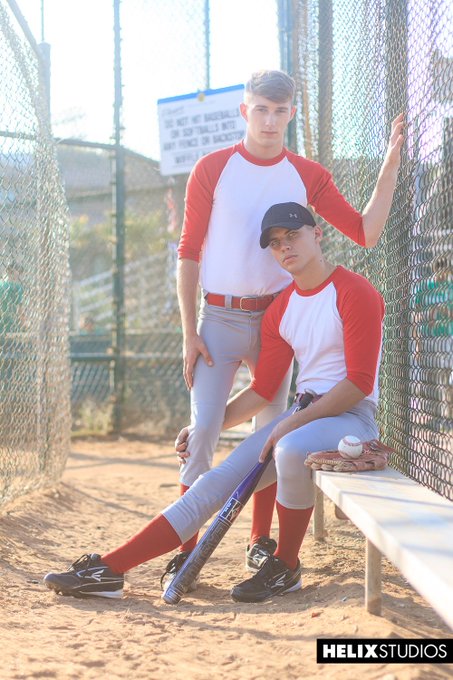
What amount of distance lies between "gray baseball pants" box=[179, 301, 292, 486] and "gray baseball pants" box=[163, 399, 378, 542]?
184 millimetres

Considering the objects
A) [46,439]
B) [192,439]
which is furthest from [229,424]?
[46,439]

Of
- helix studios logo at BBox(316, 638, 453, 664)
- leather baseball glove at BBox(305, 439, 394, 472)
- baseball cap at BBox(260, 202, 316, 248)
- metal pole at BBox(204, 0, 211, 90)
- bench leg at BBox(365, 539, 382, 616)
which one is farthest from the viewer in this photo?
metal pole at BBox(204, 0, 211, 90)

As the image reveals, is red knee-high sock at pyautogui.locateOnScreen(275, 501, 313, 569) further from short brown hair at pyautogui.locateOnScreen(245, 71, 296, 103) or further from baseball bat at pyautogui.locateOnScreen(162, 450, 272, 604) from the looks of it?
short brown hair at pyautogui.locateOnScreen(245, 71, 296, 103)

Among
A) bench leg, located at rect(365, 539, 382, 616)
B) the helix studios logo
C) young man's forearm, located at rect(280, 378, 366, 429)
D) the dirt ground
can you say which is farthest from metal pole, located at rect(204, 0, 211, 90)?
the helix studios logo

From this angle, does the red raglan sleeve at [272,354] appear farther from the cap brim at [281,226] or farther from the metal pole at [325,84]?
the metal pole at [325,84]

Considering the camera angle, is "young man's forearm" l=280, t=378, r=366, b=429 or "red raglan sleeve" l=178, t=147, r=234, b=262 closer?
"young man's forearm" l=280, t=378, r=366, b=429

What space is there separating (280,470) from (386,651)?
0.90m

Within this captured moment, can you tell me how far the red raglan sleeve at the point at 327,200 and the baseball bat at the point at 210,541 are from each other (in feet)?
3.55

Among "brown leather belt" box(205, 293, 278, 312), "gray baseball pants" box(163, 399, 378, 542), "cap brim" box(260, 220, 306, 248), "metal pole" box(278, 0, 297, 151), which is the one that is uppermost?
"metal pole" box(278, 0, 297, 151)

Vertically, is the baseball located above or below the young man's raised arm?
below

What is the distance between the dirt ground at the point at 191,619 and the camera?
240 cm

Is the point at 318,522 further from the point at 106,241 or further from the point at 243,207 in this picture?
the point at 106,241

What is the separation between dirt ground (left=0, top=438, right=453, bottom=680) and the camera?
2.40 m

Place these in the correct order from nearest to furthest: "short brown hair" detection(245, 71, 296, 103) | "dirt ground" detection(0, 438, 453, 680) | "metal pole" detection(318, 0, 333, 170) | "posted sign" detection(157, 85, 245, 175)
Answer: "dirt ground" detection(0, 438, 453, 680) < "short brown hair" detection(245, 71, 296, 103) < "metal pole" detection(318, 0, 333, 170) < "posted sign" detection(157, 85, 245, 175)
